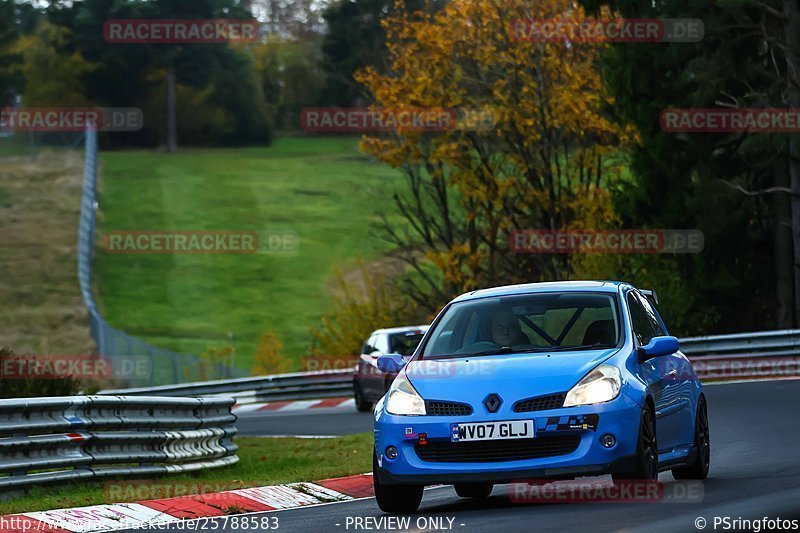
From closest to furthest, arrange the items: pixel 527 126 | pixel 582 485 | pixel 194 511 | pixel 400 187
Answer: pixel 194 511
pixel 582 485
pixel 527 126
pixel 400 187

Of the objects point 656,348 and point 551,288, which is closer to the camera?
point 656,348

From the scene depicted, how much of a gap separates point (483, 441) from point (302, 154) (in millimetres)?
106798

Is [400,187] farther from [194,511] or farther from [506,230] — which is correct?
[194,511]

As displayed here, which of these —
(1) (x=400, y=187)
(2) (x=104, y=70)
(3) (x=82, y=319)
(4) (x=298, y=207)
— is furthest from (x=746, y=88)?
(2) (x=104, y=70)

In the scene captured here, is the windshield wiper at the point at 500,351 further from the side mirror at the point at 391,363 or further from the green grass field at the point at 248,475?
the green grass field at the point at 248,475

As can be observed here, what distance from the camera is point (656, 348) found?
1244cm

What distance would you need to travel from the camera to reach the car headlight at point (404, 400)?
1202cm

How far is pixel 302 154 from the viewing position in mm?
117812

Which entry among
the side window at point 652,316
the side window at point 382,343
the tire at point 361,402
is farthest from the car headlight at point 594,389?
the side window at point 382,343

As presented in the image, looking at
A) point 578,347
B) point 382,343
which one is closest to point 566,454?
point 578,347

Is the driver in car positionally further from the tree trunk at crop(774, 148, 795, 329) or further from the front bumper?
the tree trunk at crop(774, 148, 795, 329)

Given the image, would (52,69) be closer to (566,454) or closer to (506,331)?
(506,331)

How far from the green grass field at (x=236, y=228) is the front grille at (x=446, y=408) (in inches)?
1827

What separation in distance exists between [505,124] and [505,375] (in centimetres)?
3492
